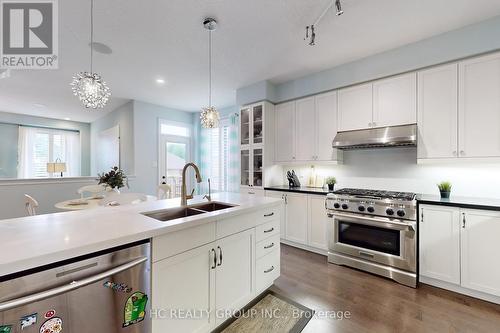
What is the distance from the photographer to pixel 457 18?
7.00ft

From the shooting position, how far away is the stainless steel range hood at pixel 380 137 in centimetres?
252

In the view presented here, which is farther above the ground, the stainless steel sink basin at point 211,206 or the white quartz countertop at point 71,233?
the white quartz countertop at point 71,233

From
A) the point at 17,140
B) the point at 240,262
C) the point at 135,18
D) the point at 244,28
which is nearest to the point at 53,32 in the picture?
the point at 135,18

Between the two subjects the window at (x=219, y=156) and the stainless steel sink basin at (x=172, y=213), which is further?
the window at (x=219, y=156)

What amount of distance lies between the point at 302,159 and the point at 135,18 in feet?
9.35

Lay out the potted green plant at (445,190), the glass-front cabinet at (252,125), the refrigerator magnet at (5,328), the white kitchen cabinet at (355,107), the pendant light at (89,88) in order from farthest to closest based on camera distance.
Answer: the glass-front cabinet at (252,125), the white kitchen cabinet at (355,107), the potted green plant at (445,190), the pendant light at (89,88), the refrigerator magnet at (5,328)

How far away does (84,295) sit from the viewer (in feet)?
3.21

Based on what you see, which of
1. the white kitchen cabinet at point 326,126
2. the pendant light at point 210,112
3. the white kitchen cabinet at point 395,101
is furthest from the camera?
the white kitchen cabinet at point 326,126

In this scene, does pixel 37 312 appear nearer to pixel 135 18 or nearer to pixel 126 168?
pixel 135 18

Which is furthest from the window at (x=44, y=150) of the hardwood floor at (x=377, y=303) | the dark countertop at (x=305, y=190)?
the hardwood floor at (x=377, y=303)

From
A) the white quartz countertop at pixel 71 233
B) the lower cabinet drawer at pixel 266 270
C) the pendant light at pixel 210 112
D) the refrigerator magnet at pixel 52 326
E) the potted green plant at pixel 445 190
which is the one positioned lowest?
the lower cabinet drawer at pixel 266 270

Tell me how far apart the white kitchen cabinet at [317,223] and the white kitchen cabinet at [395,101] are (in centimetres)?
132

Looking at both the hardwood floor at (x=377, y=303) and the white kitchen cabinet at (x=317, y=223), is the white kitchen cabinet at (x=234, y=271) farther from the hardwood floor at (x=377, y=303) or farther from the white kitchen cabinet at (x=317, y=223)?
the white kitchen cabinet at (x=317, y=223)

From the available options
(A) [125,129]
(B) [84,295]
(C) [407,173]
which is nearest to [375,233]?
(C) [407,173]
